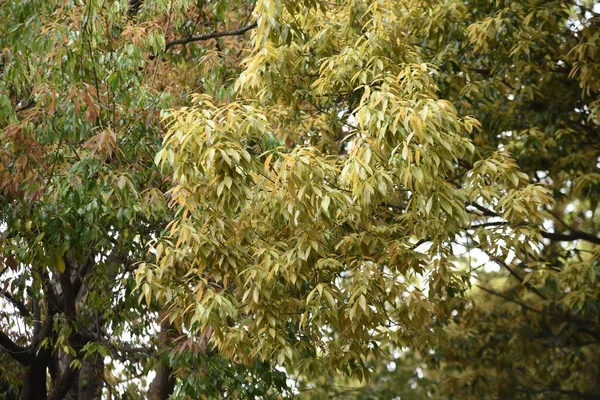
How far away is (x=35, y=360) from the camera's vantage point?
7.55 metres

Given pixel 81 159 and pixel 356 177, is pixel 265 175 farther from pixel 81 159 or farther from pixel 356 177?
pixel 81 159

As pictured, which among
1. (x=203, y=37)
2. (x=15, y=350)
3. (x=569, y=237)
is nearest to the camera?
(x=15, y=350)

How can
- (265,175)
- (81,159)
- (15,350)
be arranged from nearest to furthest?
(265,175) → (81,159) → (15,350)

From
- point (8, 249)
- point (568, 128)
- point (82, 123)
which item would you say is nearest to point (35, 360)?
point (8, 249)

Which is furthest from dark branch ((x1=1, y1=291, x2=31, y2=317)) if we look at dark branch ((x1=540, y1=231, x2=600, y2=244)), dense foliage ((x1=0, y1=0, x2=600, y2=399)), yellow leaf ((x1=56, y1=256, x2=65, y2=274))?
dark branch ((x1=540, y1=231, x2=600, y2=244))

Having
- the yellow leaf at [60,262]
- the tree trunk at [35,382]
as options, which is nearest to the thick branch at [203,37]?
the yellow leaf at [60,262]

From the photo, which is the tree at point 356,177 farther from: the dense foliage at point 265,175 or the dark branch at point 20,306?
the dark branch at point 20,306

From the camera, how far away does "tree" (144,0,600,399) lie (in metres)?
5.07

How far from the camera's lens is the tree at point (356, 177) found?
16.6 feet

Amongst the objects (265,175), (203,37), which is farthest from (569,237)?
(265,175)

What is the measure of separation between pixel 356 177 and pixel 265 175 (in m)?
0.63

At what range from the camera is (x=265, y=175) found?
5.26 meters

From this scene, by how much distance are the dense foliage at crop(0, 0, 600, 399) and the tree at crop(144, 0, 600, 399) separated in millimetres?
21

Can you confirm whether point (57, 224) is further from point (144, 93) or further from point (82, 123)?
point (144, 93)
